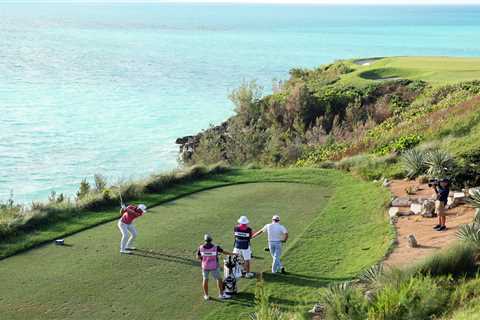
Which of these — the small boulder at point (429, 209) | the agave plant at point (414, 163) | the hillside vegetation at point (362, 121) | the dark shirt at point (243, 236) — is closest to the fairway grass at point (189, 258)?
the dark shirt at point (243, 236)

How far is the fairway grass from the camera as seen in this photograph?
558 inches

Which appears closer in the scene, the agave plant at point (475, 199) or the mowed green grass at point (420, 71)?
the agave plant at point (475, 199)

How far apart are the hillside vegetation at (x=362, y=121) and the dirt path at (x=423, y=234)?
107 inches

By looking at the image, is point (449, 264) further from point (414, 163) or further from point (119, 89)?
point (119, 89)

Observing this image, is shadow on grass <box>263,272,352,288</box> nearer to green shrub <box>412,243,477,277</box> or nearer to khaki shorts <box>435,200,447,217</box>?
green shrub <box>412,243,477,277</box>

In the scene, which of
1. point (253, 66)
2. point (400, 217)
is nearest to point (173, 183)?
point (400, 217)

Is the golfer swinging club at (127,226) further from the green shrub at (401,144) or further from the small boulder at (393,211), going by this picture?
the green shrub at (401,144)

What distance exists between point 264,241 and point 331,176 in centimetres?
725

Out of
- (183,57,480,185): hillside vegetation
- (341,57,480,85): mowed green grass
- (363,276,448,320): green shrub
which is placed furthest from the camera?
(341,57,480,85): mowed green grass

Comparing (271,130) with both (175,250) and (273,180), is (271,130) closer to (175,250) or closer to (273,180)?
(273,180)

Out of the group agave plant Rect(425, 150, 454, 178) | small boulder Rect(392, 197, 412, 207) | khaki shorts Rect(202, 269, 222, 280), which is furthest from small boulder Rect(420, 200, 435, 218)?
khaki shorts Rect(202, 269, 222, 280)

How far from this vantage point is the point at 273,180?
24.7 metres

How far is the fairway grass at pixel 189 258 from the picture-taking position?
14172 mm

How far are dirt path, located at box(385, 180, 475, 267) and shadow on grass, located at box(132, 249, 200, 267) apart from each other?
4.63m
